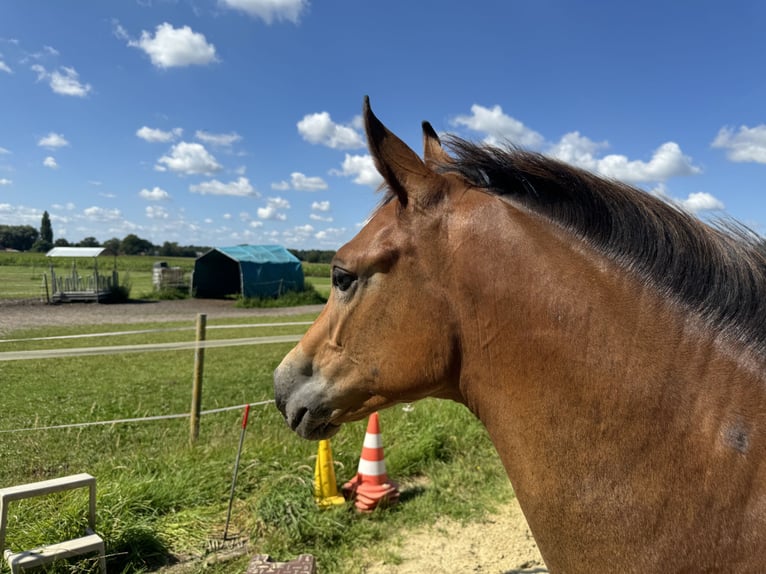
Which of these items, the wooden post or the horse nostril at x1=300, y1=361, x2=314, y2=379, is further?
the wooden post

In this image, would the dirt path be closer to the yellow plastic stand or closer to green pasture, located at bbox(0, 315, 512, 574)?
green pasture, located at bbox(0, 315, 512, 574)

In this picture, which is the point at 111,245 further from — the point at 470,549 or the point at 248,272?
the point at 470,549

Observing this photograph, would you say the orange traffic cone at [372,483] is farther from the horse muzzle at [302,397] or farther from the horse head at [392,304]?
the horse head at [392,304]

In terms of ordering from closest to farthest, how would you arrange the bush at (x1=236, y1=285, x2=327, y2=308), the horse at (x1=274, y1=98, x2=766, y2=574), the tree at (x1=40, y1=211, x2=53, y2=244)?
1. the horse at (x1=274, y1=98, x2=766, y2=574)
2. the bush at (x1=236, y1=285, x2=327, y2=308)
3. the tree at (x1=40, y1=211, x2=53, y2=244)

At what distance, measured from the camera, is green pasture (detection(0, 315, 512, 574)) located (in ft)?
13.0

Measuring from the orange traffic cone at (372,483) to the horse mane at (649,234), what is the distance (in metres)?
3.69

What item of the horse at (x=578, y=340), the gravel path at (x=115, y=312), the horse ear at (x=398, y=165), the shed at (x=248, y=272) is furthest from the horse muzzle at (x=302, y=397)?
the shed at (x=248, y=272)

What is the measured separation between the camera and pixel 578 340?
134 centimetres

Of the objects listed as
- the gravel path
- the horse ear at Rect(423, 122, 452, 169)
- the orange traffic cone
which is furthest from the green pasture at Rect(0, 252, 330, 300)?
the horse ear at Rect(423, 122, 452, 169)

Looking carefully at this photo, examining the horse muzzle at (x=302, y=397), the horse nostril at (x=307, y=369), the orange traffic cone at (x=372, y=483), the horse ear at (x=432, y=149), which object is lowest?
the orange traffic cone at (x=372, y=483)

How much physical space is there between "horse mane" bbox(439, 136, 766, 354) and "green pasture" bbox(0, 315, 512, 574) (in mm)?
3453

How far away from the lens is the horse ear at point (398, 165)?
1.59m

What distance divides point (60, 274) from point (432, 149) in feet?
139

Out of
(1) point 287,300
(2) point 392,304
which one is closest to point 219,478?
(2) point 392,304
